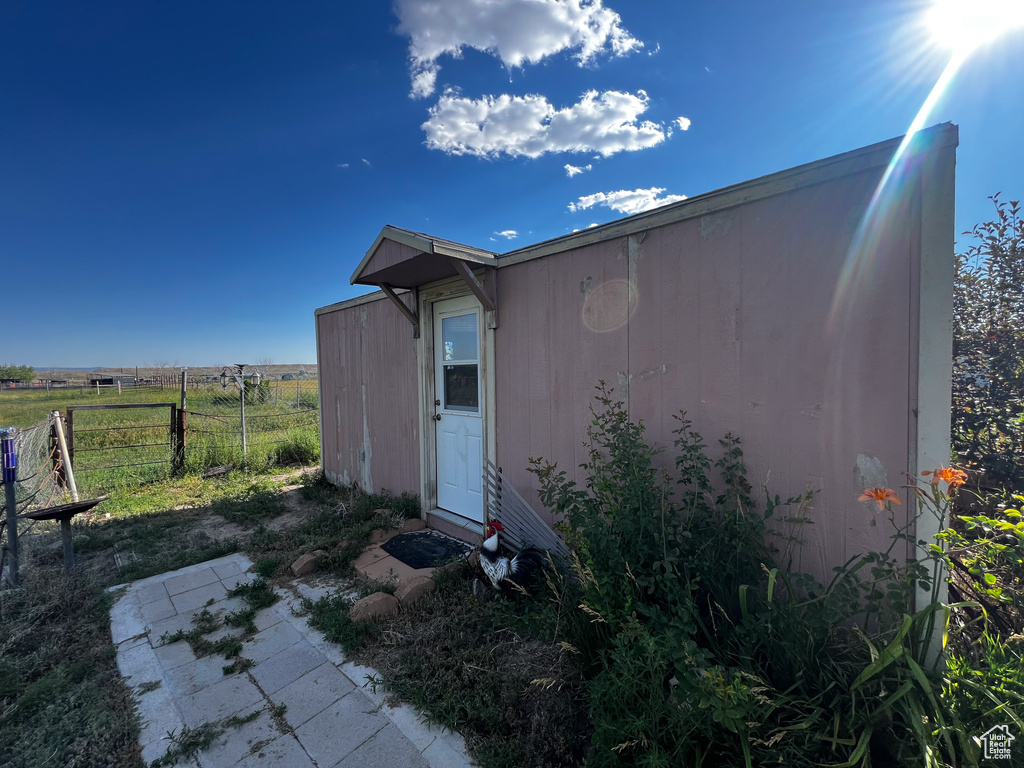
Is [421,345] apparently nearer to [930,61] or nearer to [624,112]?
[624,112]

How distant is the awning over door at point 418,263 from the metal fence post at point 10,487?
256 centimetres

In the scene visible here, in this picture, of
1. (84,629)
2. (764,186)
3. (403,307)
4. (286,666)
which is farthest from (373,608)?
(764,186)

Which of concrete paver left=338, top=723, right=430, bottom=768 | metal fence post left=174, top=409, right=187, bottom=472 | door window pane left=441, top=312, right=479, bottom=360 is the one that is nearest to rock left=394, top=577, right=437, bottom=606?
concrete paver left=338, top=723, right=430, bottom=768

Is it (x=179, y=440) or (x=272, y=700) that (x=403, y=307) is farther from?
(x=179, y=440)

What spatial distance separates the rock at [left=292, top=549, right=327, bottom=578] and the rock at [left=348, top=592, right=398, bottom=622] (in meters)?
0.81

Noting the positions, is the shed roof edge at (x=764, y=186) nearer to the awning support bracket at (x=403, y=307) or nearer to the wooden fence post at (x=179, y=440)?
the awning support bracket at (x=403, y=307)

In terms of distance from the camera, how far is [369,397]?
4.78 meters

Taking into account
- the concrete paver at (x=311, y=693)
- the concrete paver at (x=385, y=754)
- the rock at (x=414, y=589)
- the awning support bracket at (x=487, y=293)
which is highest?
the awning support bracket at (x=487, y=293)

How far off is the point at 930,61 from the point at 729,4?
1209mm

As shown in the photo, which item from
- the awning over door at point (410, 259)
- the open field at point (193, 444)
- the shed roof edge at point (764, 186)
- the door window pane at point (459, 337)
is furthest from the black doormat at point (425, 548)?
the open field at point (193, 444)

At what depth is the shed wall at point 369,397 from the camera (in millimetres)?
4215

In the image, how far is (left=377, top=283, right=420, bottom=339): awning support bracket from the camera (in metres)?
3.77

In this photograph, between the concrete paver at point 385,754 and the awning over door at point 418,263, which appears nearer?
the concrete paver at point 385,754

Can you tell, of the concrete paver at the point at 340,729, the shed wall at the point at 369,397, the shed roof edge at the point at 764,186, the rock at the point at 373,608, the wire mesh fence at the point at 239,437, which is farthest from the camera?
the wire mesh fence at the point at 239,437
